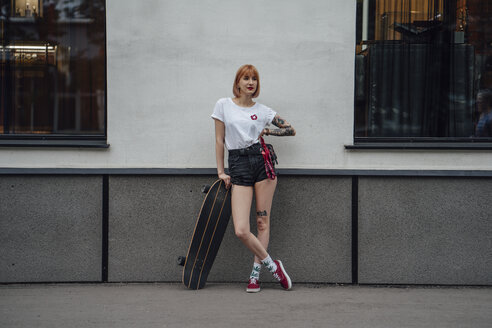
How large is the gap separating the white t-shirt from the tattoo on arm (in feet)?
0.21

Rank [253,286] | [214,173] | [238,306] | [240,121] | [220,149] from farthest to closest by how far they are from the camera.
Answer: [214,173]
[253,286]
[220,149]
[240,121]
[238,306]

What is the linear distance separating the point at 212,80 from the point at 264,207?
1.40 m

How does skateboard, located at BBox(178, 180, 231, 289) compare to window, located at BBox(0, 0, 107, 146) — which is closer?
skateboard, located at BBox(178, 180, 231, 289)

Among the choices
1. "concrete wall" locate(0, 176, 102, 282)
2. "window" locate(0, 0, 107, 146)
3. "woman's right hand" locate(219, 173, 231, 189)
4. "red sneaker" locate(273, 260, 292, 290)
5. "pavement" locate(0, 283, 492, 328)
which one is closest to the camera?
"pavement" locate(0, 283, 492, 328)

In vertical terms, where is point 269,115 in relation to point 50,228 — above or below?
above

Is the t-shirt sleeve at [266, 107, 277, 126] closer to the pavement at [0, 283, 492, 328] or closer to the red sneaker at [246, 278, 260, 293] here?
the red sneaker at [246, 278, 260, 293]

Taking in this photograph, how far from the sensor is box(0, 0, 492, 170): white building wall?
561 centimetres

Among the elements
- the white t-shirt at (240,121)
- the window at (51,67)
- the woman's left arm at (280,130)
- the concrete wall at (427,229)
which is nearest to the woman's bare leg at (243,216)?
the white t-shirt at (240,121)

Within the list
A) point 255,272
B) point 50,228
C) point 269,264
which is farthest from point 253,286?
point 50,228

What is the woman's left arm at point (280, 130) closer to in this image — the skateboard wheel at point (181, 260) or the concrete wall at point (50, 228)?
the skateboard wheel at point (181, 260)

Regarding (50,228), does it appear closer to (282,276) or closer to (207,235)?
(207,235)

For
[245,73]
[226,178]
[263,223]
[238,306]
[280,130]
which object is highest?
[245,73]

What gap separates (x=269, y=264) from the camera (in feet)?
17.2

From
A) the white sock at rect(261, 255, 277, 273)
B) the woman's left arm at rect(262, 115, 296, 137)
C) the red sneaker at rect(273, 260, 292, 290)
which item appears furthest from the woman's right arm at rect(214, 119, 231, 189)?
the red sneaker at rect(273, 260, 292, 290)
